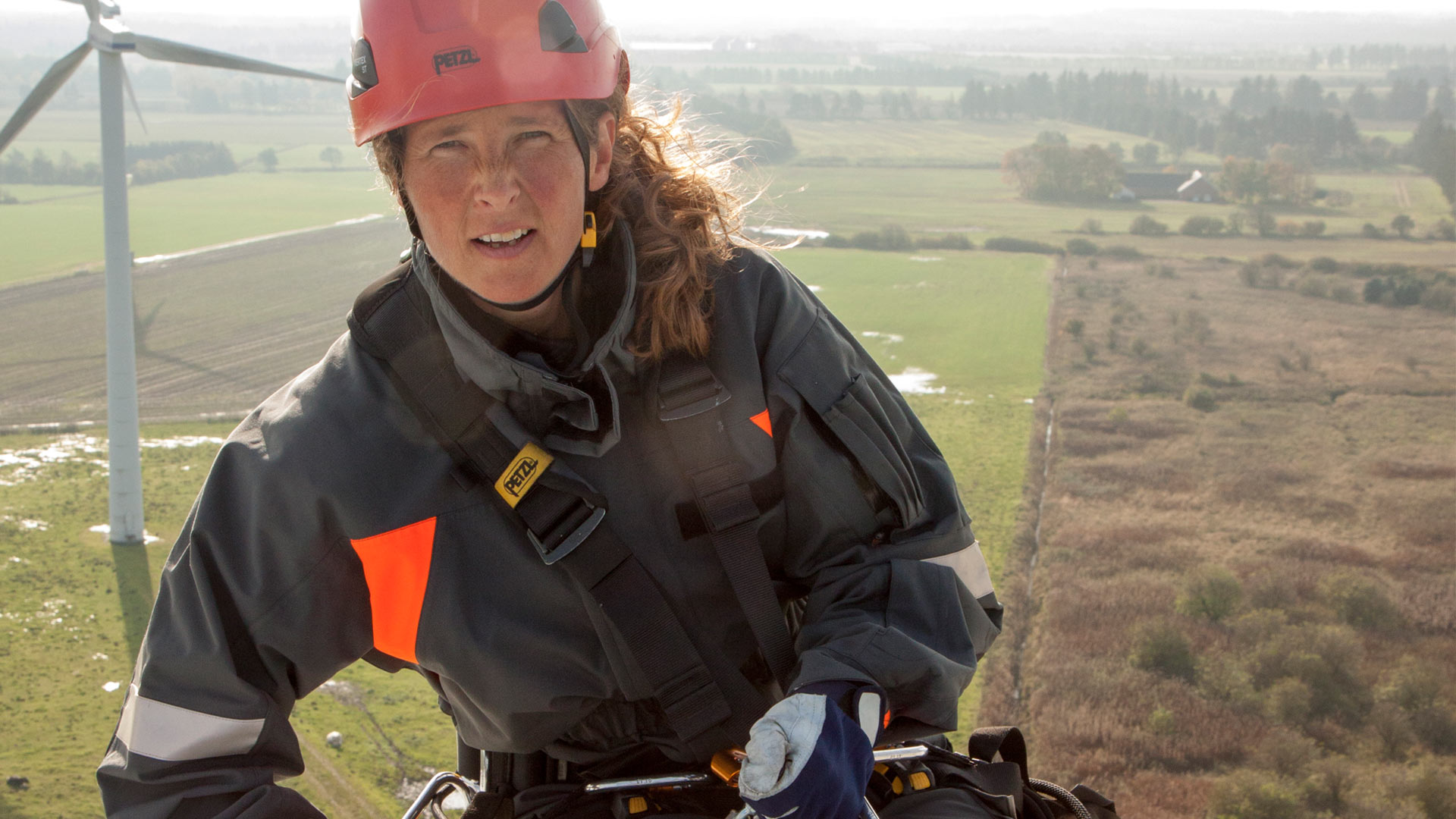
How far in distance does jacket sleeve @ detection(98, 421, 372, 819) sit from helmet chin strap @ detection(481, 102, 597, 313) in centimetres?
63

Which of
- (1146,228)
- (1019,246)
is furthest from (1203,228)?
(1019,246)

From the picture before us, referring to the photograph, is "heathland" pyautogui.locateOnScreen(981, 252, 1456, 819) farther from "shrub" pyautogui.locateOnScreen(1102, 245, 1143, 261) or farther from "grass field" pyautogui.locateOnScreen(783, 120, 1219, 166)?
"grass field" pyautogui.locateOnScreen(783, 120, 1219, 166)

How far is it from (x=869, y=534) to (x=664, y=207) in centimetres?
97

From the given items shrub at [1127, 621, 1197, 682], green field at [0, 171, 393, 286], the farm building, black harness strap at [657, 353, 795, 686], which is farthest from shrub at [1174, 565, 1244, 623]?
the farm building

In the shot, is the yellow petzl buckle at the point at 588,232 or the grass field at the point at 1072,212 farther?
the grass field at the point at 1072,212

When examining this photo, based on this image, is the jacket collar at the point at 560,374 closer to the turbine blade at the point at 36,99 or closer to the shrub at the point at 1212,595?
the turbine blade at the point at 36,99

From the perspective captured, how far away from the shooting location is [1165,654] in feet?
80.0

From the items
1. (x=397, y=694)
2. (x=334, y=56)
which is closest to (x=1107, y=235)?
(x=397, y=694)

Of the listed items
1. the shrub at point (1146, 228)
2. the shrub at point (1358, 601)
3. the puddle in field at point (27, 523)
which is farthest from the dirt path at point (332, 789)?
the shrub at point (1146, 228)

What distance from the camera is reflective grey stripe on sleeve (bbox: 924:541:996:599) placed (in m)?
2.66

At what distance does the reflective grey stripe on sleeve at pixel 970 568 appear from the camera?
105 inches

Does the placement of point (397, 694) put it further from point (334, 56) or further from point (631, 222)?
point (334, 56)

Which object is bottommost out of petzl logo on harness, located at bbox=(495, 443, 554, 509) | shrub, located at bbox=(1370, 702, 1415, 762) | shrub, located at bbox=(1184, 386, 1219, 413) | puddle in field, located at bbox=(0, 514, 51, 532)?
shrub, located at bbox=(1370, 702, 1415, 762)

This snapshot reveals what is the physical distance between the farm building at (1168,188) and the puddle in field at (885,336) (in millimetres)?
36448
